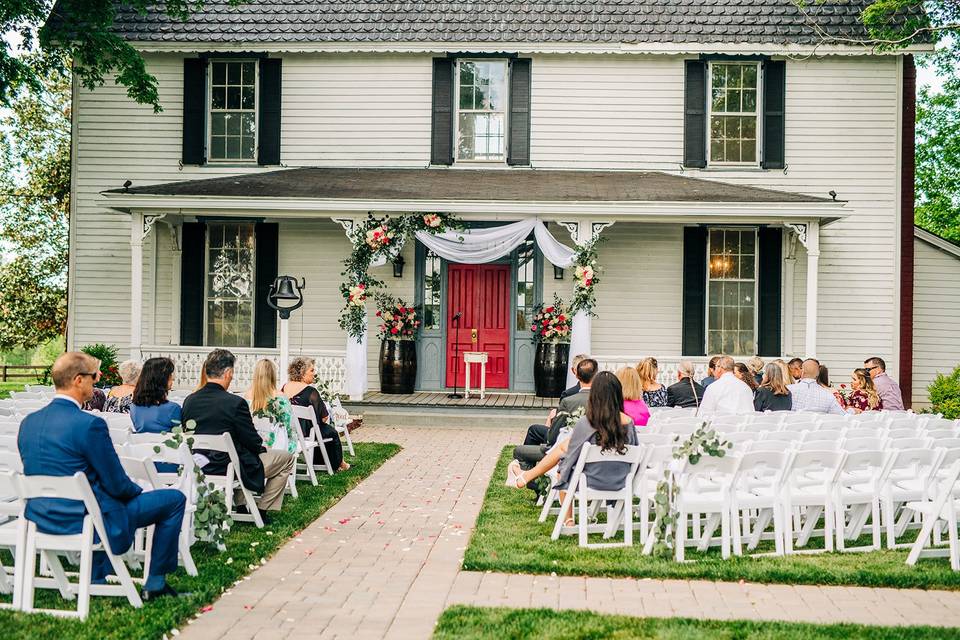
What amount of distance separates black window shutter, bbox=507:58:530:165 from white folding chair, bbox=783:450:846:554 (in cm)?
1042

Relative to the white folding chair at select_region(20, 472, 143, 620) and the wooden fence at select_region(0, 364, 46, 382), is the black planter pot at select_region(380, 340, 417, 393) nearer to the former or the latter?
the white folding chair at select_region(20, 472, 143, 620)

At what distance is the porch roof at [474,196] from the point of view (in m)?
14.6

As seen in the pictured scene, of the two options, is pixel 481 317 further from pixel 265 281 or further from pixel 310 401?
pixel 310 401

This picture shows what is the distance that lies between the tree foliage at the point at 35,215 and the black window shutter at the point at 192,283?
1106 centimetres

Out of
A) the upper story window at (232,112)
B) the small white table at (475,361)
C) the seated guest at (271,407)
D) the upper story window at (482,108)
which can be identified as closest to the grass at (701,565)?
the seated guest at (271,407)

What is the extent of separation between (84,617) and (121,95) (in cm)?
1417

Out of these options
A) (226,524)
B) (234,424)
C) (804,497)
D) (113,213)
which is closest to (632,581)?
(804,497)

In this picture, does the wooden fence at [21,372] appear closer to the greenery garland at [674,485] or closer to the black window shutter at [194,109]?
the black window shutter at [194,109]

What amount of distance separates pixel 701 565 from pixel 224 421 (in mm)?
3712

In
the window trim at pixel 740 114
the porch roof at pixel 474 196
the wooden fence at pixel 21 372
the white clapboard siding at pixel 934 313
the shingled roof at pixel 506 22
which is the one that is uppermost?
the shingled roof at pixel 506 22

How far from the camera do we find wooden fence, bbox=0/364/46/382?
30.3m

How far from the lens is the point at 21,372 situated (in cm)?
3325

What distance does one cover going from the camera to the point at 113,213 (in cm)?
1731

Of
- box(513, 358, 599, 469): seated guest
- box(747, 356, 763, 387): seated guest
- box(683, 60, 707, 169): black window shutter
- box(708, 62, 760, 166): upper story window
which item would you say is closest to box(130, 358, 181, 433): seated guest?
box(513, 358, 599, 469): seated guest
